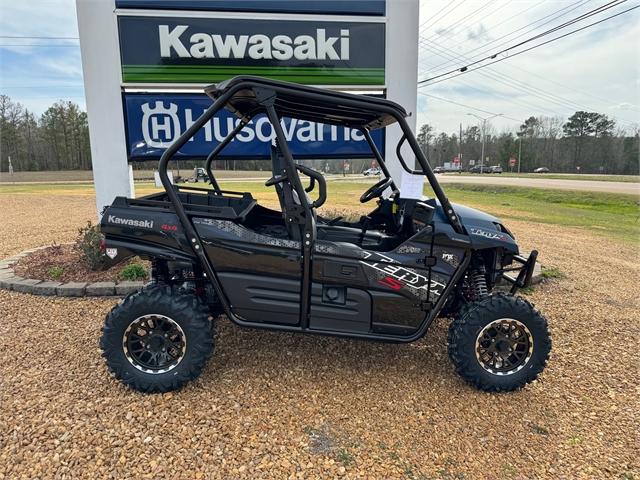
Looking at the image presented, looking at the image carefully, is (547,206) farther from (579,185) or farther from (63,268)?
(63,268)

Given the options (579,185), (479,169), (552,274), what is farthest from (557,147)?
(552,274)

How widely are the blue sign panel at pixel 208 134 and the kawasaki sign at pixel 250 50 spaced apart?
1.00 feet

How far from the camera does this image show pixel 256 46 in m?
5.33

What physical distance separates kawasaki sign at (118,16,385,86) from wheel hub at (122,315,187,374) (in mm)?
3721

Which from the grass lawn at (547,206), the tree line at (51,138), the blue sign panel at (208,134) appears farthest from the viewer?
the tree line at (51,138)

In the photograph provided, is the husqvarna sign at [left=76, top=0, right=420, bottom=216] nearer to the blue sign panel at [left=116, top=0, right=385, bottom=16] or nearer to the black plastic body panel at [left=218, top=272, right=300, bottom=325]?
the blue sign panel at [left=116, top=0, right=385, bottom=16]

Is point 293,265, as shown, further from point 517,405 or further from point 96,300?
point 96,300

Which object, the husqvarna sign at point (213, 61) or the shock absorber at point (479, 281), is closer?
the shock absorber at point (479, 281)

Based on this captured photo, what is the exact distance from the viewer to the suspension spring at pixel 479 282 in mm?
2949

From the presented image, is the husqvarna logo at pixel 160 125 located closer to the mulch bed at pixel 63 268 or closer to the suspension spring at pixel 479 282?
the mulch bed at pixel 63 268

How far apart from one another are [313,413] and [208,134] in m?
4.15

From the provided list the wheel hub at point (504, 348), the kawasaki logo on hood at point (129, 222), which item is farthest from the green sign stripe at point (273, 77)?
the wheel hub at point (504, 348)

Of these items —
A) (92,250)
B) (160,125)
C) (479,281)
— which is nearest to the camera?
(479,281)

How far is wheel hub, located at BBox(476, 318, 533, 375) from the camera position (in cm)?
276
